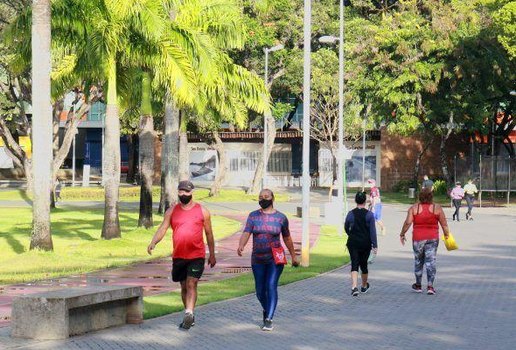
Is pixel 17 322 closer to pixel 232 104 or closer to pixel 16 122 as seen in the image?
pixel 232 104

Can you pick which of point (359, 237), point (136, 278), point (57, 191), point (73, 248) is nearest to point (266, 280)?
point (359, 237)

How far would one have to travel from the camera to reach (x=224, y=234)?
3145cm

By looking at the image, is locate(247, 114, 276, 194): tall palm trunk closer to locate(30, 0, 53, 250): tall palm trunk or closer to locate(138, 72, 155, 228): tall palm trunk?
locate(138, 72, 155, 228): tall palm trunk

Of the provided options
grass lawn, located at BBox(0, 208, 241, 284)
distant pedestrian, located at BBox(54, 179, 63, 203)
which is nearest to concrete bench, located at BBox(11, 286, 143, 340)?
grass lawn, located at BBox(0, 208, 241, 284)

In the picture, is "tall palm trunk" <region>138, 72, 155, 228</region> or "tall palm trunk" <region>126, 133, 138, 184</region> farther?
"tall palm trunk" <region>126, 133, 138, 184</region>

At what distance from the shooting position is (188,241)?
12016 millimetres

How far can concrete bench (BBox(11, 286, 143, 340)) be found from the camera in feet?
36.4

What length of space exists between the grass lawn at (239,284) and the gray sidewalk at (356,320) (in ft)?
1.13

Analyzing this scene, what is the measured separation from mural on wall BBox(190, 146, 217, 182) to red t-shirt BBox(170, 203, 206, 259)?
6984 cm

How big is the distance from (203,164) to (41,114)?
196 feet

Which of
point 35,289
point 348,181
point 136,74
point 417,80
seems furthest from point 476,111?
point 35,289

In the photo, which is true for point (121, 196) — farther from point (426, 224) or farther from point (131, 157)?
point (426, 224)

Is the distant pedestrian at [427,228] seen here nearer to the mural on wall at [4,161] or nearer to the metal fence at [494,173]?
the metal fence at [494,173]

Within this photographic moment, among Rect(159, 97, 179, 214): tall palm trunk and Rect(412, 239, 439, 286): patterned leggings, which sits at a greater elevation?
Rect(159, 97, 179, 214): tall palm trunk
